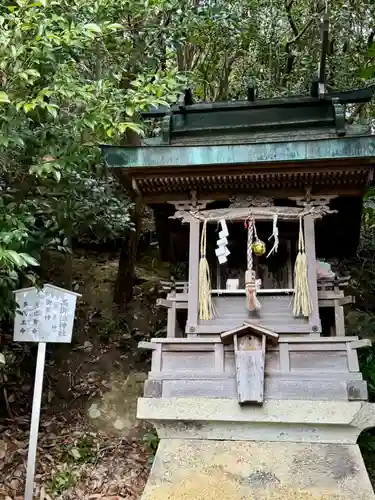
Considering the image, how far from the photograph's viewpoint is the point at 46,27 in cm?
485

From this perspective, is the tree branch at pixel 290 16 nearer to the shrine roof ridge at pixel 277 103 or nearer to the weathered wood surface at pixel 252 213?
the shrine roof ridge at pixel 277 103

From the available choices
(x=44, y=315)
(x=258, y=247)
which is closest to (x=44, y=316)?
(x=44, y=315)

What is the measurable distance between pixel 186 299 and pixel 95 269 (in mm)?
5178

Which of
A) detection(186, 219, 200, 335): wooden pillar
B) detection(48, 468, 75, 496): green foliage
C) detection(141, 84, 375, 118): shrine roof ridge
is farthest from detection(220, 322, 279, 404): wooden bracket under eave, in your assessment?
detection(141, 84, 375, 118): shrine roof ridge

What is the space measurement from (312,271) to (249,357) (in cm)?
138

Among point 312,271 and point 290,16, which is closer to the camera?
point 312,271

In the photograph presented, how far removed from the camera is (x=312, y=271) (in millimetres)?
6059

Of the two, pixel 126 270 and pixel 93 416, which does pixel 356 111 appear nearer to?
pixel 126 270

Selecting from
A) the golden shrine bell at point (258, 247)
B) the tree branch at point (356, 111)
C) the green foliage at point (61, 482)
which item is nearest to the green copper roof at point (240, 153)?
the golden shrine bell at point (258, 247)

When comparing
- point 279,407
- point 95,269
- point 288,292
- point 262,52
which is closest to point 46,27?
point 288,292

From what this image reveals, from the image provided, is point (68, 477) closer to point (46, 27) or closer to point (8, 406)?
point (8, 406)

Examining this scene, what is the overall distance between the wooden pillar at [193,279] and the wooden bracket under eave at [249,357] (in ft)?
1.74

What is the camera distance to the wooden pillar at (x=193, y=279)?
6.05 meters

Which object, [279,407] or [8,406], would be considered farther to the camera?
[8,406]
